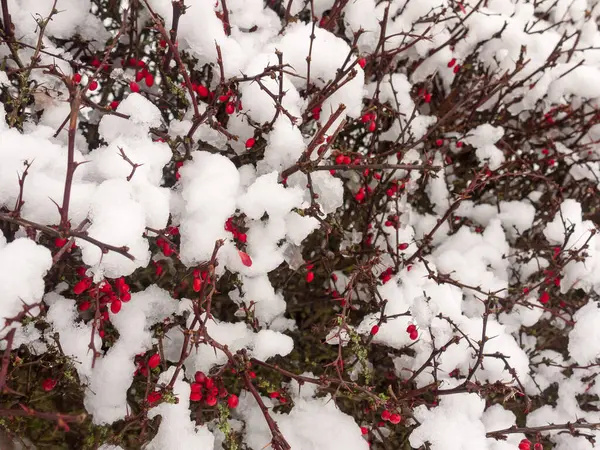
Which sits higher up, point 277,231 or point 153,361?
point 277,231

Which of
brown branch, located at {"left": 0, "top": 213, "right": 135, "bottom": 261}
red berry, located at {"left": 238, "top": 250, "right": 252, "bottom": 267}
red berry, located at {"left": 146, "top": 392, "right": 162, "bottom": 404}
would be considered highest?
red berry, located at {"left": 238, "top": 250, "right": 252, "bottom": 267}

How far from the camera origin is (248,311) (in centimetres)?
175

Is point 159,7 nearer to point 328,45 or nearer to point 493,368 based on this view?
point 328,45

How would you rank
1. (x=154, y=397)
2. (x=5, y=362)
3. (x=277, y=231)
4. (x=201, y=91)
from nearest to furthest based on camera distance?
1. (x=5, y=362)
2. (x=154, y=397)
3. (x=277, y=231)
4. (x=201, y=91)

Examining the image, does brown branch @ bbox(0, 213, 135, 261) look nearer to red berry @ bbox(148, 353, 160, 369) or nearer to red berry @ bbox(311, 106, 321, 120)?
red berry @ bbox(148, 353, 160, 369)

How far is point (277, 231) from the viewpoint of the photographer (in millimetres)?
1676

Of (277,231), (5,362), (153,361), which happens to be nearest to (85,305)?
(153,361)

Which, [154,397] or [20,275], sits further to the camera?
[154,397]

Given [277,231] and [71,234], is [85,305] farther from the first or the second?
[277,231]

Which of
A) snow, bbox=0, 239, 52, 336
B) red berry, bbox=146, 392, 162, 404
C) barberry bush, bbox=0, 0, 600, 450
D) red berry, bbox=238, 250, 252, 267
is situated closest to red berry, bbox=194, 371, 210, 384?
barberry bush, bbox=0, 0, 600, 450

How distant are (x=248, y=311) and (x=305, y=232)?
0.36 metres

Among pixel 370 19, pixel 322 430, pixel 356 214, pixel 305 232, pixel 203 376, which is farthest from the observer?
pixel 356 214

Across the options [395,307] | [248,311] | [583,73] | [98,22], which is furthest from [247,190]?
[583,73]

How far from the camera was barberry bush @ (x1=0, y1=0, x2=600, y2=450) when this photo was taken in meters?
1.45
